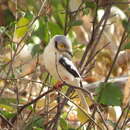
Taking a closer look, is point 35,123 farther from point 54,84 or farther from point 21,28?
point 21,28

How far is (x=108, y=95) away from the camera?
2.80 metres

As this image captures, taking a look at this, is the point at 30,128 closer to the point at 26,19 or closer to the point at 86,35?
the point at 26,19

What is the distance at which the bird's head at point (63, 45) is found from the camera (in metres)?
2.73

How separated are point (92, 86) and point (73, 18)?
4.08ft

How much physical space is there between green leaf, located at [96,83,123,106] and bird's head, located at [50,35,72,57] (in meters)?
0.26

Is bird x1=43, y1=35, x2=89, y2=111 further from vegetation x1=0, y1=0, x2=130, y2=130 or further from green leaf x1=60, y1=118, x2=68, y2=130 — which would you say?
green leaf x1=60, y1=118, x2=68, y2=130

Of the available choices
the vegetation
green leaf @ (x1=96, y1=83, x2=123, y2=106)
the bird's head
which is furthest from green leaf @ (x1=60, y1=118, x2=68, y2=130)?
the bird's head

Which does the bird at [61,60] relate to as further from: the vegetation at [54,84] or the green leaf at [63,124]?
the green leaf at [63,124]

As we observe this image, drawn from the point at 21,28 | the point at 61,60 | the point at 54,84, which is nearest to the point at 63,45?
the point at 61,60

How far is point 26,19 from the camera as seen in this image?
10.0ft

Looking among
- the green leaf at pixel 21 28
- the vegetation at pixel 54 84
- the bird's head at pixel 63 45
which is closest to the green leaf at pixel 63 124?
the vegetation at pixel 54 84

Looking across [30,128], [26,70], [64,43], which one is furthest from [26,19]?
[26,70]

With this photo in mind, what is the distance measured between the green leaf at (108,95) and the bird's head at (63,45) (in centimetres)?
26

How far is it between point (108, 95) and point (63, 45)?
1.16 ft
